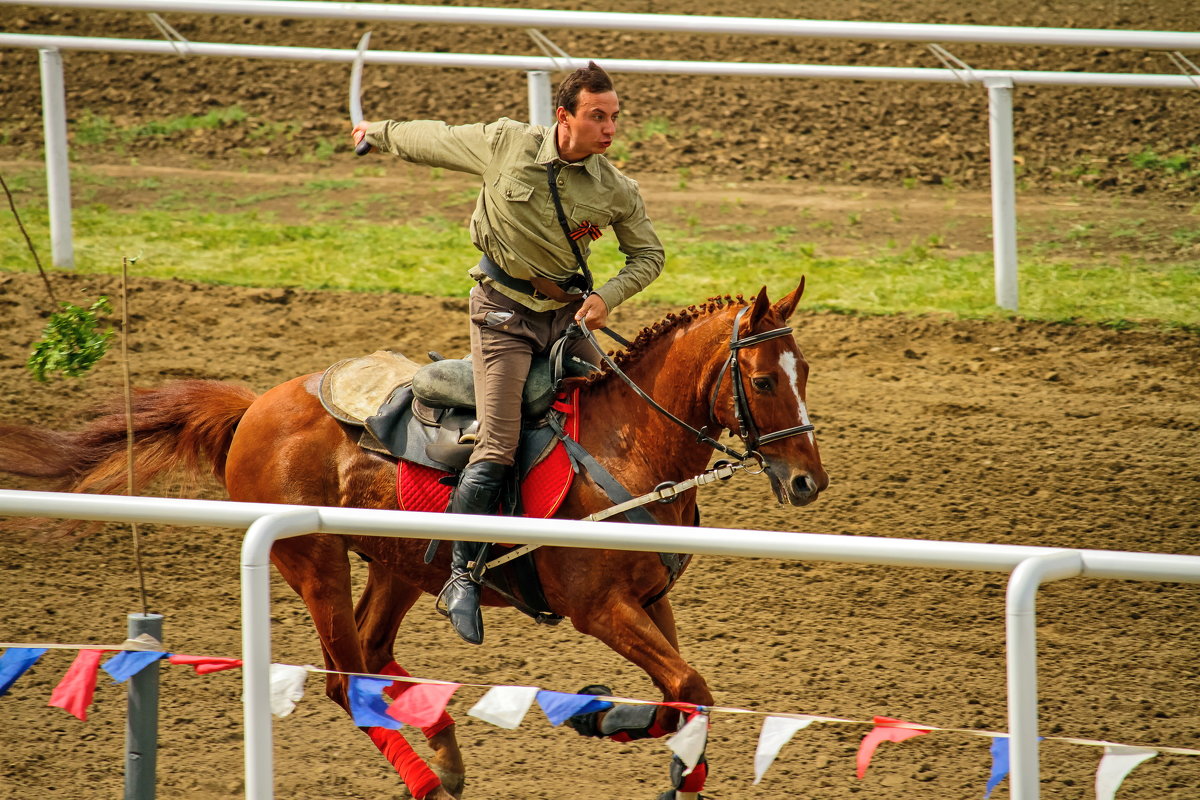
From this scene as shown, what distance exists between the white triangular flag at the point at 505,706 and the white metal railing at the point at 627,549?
0.55m

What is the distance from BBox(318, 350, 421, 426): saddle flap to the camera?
494cm

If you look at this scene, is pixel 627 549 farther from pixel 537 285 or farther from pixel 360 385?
pixel 360 385

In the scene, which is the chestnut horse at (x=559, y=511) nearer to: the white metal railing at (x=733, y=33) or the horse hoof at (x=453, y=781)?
the horse hoof at (x=453, y=781)

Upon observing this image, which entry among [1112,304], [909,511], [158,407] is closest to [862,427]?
[909,511]

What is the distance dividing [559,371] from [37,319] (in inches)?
220

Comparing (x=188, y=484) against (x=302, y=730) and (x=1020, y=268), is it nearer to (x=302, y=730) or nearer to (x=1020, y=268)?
(x=302, y=730)

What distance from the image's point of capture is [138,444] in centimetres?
532

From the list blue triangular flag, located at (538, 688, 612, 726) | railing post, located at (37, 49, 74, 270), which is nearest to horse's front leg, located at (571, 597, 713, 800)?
blue triangular flag, located at (538, 688, 612, 726)

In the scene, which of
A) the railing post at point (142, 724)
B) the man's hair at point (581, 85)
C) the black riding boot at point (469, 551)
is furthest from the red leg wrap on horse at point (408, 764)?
the man's hair at point (581, 85)

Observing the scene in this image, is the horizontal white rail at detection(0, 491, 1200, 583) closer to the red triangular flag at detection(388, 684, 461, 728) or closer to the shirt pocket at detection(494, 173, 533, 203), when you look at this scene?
the red triangular flag at detection(388, 684, 461, 728)

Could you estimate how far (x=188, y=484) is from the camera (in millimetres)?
5410

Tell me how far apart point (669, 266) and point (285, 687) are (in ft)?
23.8

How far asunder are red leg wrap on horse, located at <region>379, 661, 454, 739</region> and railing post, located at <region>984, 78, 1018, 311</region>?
5.19 metres

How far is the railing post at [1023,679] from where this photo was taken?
2.49m
